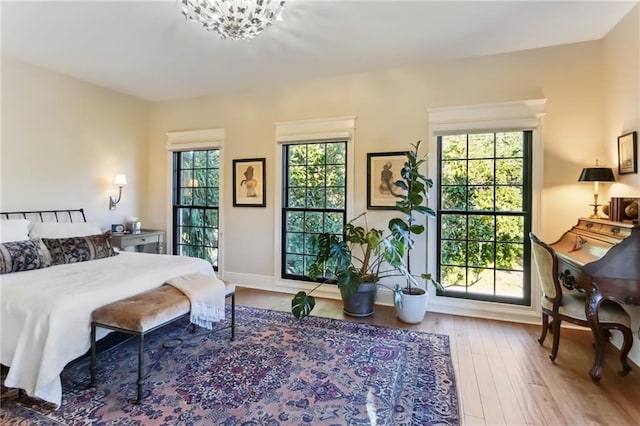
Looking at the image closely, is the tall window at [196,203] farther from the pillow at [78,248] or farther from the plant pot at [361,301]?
the plant pot at [361,301]

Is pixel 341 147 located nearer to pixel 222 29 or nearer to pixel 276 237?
pixel 276 237

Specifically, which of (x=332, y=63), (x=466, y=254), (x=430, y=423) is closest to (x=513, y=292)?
(x=466, y=254)

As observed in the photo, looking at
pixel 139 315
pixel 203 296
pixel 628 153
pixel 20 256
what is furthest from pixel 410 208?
pixel 20 256

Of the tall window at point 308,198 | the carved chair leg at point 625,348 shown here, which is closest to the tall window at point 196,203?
the tall window at point 308,198

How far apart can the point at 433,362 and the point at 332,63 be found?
315cm

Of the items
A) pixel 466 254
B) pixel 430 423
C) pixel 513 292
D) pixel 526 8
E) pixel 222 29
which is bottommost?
pixel 430 423

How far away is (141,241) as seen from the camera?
4.51 meters

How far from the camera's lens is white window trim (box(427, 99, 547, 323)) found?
10.8ft

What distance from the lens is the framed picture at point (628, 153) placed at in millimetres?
2604

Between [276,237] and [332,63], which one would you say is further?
[276,237]

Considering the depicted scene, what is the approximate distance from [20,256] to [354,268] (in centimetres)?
304

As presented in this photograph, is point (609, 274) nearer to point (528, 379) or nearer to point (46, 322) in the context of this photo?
point (528, 379)

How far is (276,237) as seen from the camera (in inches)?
173

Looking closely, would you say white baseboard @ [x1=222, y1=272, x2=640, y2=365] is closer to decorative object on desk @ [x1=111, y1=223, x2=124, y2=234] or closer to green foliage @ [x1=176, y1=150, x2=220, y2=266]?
green foliage @ [x1=176, y1=150, x2=220, y2=266]
